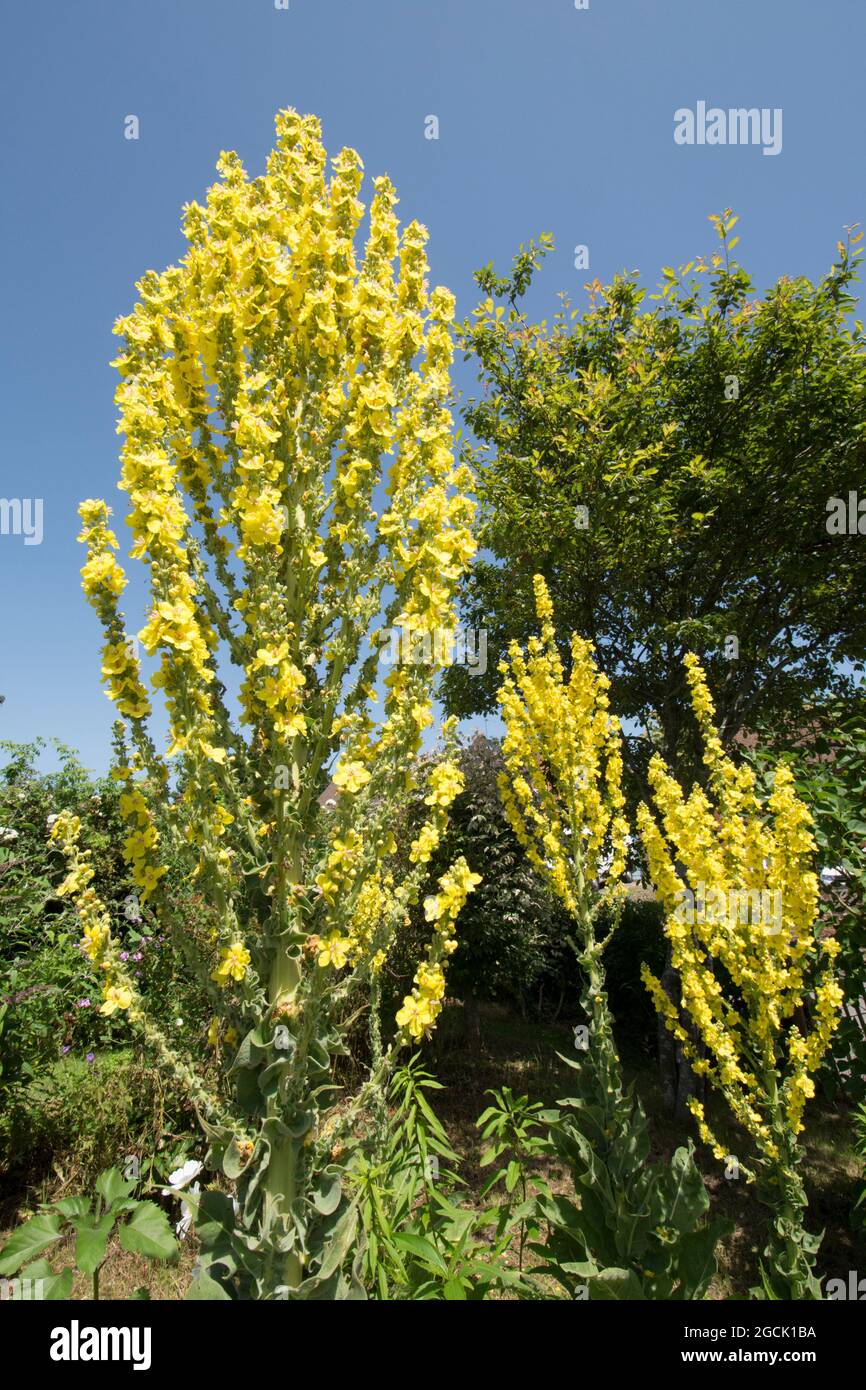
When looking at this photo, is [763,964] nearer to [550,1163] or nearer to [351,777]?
[351,777]

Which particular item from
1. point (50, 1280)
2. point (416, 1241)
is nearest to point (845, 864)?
point (416, 1241)

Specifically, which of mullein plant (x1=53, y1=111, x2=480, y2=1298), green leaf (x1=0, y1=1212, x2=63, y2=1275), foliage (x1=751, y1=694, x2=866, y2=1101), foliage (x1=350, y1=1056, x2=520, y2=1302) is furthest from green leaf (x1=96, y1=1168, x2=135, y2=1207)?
foliage (x1=751, y1=694, x2=866, y2=1101)

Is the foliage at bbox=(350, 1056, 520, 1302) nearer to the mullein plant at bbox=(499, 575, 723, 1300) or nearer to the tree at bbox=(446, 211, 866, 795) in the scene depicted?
the mullein plant at bbox=(499, 575, 723, 1300)

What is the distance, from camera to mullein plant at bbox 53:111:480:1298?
4.96ft

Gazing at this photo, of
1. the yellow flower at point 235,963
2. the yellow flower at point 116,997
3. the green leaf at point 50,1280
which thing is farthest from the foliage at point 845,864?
the green leaf at point 50,1280

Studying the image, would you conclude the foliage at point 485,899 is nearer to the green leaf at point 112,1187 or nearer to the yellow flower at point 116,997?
the green leaf at point 112,1187

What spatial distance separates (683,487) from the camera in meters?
5.91

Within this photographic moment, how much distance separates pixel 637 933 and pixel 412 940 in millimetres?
4280

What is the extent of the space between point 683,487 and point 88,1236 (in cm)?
650

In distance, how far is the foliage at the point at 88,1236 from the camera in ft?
5.43

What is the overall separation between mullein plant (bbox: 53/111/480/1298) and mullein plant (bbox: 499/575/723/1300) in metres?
1.72

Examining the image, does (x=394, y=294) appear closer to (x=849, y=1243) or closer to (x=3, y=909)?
(x=3, y=909)

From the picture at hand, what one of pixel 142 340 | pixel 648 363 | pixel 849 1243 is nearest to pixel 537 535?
pixel 648 363

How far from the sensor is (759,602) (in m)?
6.92
